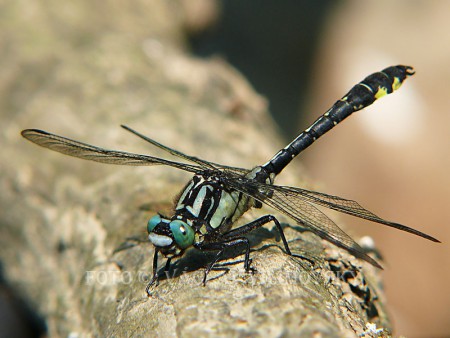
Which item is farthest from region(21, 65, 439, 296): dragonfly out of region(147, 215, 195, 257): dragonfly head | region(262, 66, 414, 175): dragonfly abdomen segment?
region(262, 66, 414, 175): dragonfly abdomen segment

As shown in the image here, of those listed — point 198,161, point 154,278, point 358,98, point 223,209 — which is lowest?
point 154,278

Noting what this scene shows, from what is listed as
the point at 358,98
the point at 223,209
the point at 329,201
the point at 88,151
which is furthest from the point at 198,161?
the point at 358,98

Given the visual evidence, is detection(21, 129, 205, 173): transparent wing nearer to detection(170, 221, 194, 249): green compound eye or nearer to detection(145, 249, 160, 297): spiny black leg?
detection(170, 221, 194, 249): green compound eye

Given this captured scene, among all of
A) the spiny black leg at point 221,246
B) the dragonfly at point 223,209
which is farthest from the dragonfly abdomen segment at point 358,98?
the spiny black leg at point 221,246

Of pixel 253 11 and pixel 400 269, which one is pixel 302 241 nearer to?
pixel 400 269

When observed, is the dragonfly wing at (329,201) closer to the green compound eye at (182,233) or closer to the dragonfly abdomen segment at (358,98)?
the green compound eye at (182,233)

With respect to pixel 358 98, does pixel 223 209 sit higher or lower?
lower

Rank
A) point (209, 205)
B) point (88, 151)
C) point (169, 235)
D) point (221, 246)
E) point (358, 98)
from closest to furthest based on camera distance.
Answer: point (169, 235) → point (221, 246) → point (209, 205) → point (88, 151) → point (358, 98)

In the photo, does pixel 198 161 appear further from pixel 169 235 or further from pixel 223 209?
pixel 169 235
